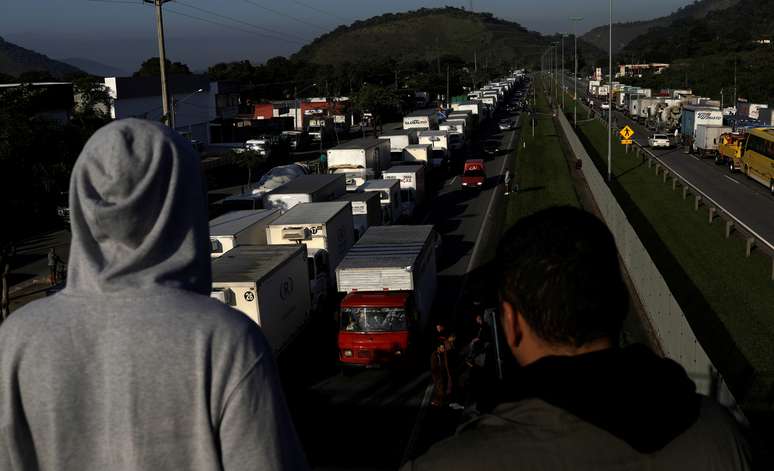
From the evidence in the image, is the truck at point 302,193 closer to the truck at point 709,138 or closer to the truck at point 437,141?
the truck at point 437,141

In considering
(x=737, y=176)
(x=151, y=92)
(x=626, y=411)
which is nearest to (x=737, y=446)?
(x=626, y=411)

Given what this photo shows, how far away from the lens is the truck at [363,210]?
3061 centimetres

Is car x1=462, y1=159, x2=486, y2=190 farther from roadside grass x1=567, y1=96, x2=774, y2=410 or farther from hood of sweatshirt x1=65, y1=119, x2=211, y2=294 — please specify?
hood of sweatshirt x1=65, y1=119, x2=211, y2=294

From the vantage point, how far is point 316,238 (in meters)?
24.2

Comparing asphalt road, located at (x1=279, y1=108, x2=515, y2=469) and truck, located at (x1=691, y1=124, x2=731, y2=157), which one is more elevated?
truck, located at (x1=691, y1=124, x2=731, y2=157)

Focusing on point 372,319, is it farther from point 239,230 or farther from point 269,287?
point 239,230

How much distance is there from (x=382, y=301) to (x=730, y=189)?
2991cm

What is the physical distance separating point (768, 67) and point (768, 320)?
314 ft

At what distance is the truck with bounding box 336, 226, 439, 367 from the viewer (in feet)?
59.7

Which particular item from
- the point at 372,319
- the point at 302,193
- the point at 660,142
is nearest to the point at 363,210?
the point at 302,193

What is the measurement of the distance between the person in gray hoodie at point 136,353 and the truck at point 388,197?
31.9 m

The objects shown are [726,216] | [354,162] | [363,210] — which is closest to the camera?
[363,210]

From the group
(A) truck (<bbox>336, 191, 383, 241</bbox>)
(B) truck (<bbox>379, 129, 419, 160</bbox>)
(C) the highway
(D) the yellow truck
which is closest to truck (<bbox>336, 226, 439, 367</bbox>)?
(A) truck (<bbox>336, 191, 383, 241</bbox>)

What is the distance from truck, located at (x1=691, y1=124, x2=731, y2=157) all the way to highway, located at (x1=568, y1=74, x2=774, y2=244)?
64cm
